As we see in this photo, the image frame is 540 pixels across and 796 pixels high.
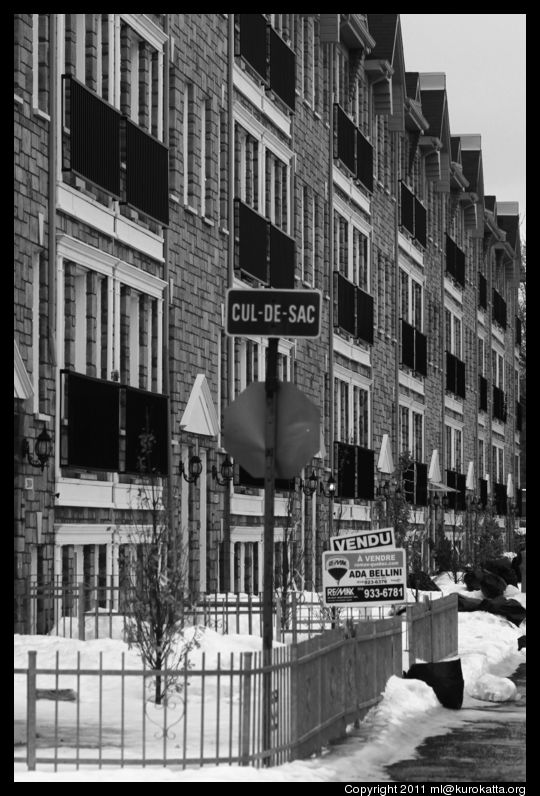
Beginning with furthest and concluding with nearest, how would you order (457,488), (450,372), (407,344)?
(457,488) → (450,372) → (407,344)

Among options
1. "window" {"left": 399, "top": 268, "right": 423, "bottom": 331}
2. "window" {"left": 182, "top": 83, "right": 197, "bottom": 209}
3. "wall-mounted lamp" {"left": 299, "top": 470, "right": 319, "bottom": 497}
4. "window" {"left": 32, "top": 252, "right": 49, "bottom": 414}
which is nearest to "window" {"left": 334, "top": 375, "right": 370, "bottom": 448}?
"wall-mounted lamp" {"left": 299, "top": 470, "right": 319, "bottom": 497}

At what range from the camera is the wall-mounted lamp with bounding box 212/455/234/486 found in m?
26.3

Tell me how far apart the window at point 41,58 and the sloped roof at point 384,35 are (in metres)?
22.0

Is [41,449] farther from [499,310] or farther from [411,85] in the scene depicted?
[499,310]

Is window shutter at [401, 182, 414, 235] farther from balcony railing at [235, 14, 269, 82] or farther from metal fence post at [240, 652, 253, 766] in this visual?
metal fence post at [240, 652, 253, 766]

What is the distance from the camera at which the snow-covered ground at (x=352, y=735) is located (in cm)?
1104

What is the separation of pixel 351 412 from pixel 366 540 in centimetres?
1863

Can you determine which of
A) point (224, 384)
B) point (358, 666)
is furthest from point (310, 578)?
point (358, 666)

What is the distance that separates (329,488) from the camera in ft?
111

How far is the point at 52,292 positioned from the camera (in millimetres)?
19219

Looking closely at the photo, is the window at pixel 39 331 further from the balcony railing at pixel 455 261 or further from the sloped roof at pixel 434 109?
the balcony railing at pixel 455 261

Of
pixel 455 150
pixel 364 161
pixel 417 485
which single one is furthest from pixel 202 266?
pixel 455 150

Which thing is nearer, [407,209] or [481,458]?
[407,209]

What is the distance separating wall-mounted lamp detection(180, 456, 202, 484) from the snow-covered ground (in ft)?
13.7
